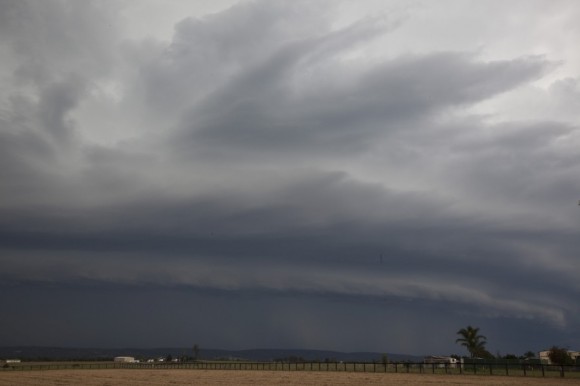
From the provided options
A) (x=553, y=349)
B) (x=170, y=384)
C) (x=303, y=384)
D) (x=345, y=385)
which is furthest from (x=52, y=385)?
(x=553, y=349)

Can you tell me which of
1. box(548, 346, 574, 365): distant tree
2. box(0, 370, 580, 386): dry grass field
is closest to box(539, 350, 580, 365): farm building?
box(548, 346, 574, 365): distant tree

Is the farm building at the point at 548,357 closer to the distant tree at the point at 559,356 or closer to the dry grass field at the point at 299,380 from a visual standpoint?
the distant tree at the point at 559,356

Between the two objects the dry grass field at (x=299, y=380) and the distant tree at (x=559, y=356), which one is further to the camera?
the distant tree at (x=559, y=356)

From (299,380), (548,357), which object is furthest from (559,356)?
(299,380)

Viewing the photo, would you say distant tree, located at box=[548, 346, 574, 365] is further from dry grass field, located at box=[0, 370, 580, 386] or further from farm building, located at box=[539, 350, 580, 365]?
dry grass field, located at box=[0, 370, 580, 386]

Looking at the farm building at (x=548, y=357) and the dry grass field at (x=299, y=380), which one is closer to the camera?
the dry grass field at (x=299, y=380)

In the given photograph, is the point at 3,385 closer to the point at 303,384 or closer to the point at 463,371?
the point at 303,384

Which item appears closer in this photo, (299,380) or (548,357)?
(299,380)

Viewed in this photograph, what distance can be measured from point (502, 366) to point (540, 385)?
3160cm

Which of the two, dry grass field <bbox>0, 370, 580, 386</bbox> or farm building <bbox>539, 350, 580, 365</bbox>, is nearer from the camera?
dry grass field <bbox>0, 370, 580, 386</bbox>

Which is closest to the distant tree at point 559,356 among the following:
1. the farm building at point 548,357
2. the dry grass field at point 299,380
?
the farm building at point 548,357

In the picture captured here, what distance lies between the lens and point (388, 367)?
87.3 metres

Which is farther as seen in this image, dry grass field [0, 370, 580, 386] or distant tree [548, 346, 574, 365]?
distant tree [548, 346, 574, 365]

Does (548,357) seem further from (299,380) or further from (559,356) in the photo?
(299,380)
